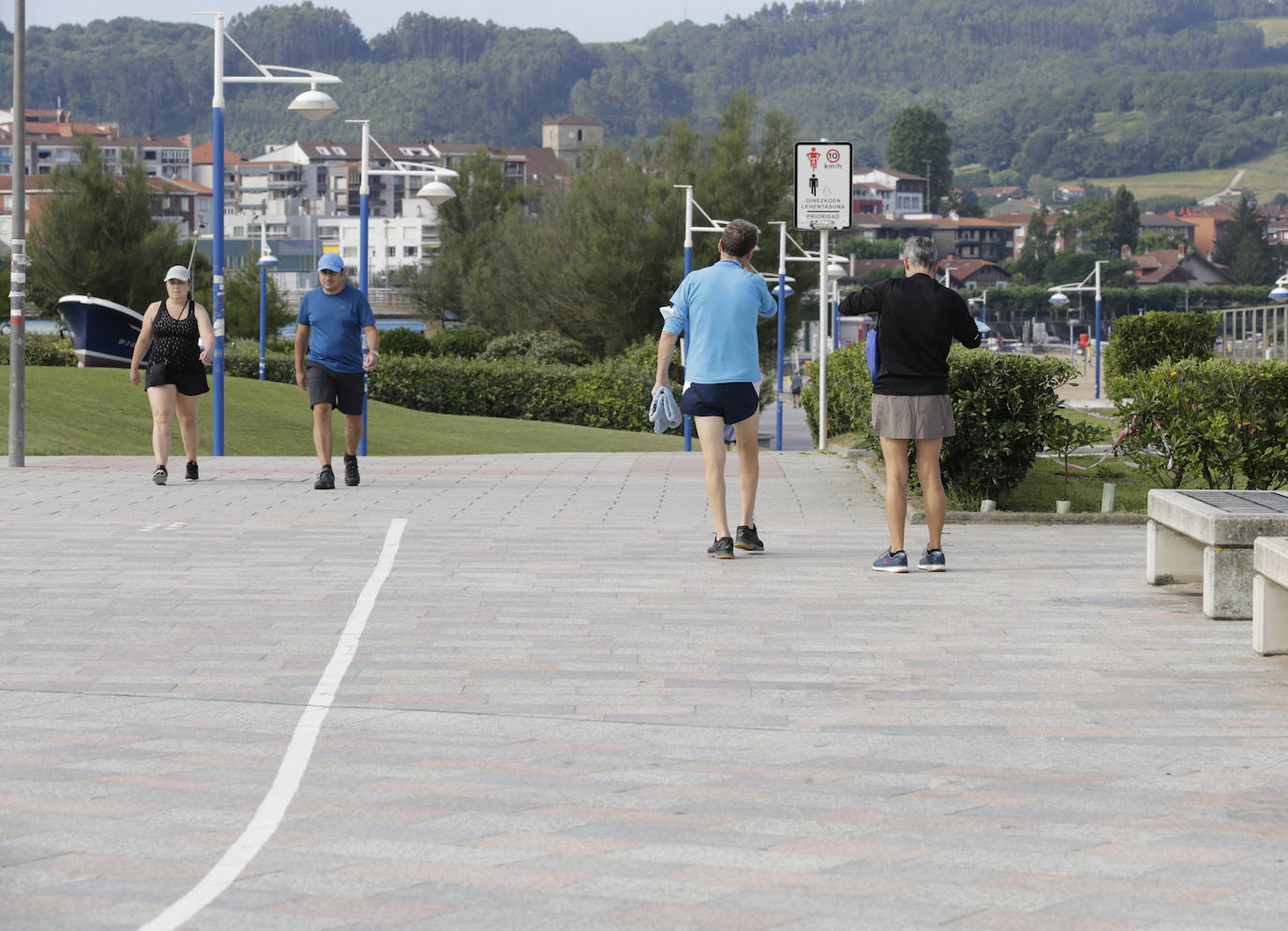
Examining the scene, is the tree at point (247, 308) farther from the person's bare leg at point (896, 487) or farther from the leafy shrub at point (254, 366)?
the person's bare leg at point (896, 487)

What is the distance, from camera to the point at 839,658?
6.56 metres

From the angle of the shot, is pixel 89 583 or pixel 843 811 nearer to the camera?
pixel 843 811

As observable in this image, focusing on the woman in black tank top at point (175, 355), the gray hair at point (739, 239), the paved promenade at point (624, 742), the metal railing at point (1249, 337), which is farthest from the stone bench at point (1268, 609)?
the metal railing at point (1249, 337)

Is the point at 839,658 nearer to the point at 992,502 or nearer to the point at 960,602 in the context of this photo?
the point at 960,602

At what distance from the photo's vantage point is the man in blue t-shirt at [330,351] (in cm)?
1304

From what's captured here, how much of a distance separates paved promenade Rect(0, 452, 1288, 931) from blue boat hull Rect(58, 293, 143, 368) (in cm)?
2773

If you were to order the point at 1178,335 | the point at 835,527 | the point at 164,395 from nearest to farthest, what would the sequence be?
the point at 835,527
the point at 164,395
the point at 1178,335

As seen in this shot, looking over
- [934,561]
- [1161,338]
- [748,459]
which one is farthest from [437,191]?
[934,561]

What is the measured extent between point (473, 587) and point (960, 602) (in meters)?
2.22

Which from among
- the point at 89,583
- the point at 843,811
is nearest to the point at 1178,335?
the point at 89,583

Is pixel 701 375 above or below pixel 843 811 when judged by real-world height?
above

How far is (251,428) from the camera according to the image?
1037 inches

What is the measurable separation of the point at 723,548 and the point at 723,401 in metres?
0.76

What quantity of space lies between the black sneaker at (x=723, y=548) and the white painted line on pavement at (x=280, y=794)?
2.17 m
